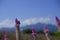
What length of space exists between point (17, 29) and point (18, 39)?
0.14m

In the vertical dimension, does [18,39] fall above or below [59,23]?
below

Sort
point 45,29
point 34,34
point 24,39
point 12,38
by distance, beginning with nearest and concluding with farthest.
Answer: point 45,29
point 34,34
point 24,39
point 12,38

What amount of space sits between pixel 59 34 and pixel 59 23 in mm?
967

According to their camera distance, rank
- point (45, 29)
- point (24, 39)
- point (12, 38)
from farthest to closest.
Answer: point (12, 38), point (24, 39), point (45, 29)

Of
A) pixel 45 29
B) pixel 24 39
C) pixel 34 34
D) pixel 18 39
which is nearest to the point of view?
pixel 18 39

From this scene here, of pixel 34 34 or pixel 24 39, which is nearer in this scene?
pixel 34 34

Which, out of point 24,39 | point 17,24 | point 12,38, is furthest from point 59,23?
point 12,38

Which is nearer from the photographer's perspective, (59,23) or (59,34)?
(59,23)

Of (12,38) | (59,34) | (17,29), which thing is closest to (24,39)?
(12,38)

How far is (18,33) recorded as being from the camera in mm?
2641

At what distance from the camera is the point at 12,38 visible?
11086 millimetres

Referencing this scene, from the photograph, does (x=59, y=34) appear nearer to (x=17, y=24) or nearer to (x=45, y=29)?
(x=45, y=29)

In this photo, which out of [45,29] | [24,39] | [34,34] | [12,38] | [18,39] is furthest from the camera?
[12,38]

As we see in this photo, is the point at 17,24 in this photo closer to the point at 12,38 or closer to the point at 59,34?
the point at 59,34
